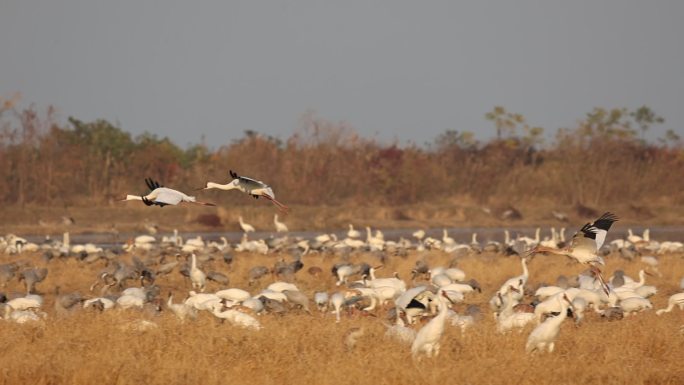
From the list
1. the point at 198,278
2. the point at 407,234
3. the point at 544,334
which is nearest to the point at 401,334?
the point at 544,334

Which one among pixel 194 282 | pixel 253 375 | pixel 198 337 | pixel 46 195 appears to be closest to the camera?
pixel 253 375

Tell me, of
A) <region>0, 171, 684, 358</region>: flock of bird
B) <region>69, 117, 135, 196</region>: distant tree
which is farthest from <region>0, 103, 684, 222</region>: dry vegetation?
<region>0, 171, 684, 358</region>: flock of bird

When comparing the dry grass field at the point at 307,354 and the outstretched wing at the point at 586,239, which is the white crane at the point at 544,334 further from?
the outstretched wing at the point at 586,239

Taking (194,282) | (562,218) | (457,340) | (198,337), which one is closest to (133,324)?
(198,337)

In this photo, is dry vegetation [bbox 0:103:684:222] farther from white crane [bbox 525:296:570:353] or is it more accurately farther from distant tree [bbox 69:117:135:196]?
white crane [bbox 525:296:570:353]

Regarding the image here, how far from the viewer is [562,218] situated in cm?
4081

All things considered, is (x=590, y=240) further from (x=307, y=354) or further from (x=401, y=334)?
(x=307, y=354)

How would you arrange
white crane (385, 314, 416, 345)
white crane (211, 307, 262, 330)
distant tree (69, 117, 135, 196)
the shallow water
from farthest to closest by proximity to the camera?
distant tree (69, 117, 135, 196)
the shallow water
white crane (211, 307, 262, 330)
white crane (385, 314, 416, 345)

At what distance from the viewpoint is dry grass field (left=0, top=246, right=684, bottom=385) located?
885cm

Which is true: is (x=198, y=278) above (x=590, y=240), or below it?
below

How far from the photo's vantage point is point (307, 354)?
971 centimetres

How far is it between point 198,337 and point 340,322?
1816mm

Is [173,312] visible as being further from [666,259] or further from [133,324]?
[666,259]

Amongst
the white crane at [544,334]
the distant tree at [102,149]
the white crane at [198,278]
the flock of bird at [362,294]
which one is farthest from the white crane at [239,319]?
the distant tree at [102,149]
